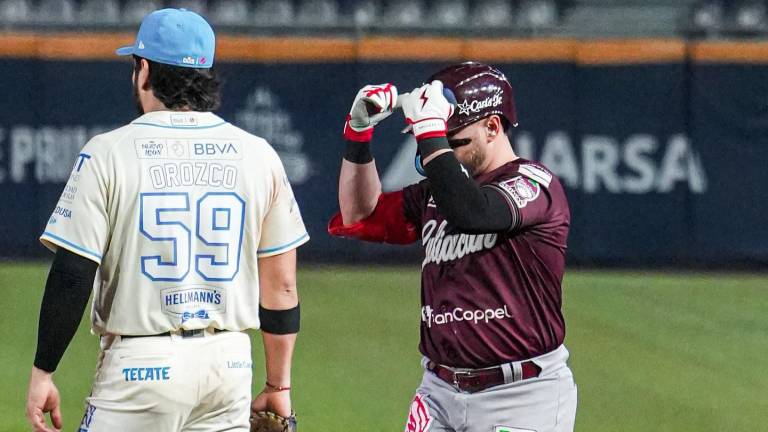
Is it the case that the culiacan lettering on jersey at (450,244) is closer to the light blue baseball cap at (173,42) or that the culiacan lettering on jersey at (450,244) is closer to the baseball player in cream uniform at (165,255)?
the baseball player in cream uniform at (165,255)

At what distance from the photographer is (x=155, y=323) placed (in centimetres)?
373

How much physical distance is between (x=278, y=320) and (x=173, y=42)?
993 mm

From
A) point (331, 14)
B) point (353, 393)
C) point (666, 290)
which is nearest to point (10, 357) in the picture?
point (353, 393)

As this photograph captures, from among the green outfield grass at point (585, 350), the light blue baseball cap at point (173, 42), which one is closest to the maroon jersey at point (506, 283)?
the light blue baseball cap at point (173, 42)

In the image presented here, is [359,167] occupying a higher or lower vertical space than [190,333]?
higher

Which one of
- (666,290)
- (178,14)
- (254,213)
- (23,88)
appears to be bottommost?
(666,290)

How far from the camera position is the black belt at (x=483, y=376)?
4191 mm

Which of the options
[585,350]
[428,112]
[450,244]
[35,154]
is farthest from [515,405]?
[35,154]

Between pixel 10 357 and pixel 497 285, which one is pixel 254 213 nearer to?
pixel 497 285

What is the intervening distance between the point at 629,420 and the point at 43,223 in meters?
8.32

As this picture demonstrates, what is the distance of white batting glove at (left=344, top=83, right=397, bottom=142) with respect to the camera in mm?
4320

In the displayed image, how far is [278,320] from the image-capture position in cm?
419

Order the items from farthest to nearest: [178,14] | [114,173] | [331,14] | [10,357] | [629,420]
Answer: [331,14] → [10,357] → [629,420] → [178,14] → [114,173]

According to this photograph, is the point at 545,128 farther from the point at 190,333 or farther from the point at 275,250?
the point at 190,333
